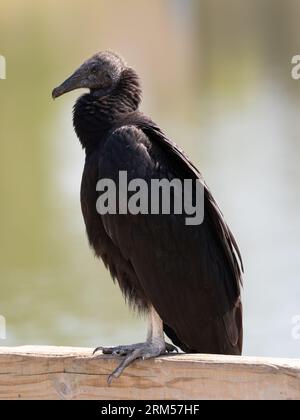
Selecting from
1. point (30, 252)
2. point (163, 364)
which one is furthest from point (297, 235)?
point (163, 364)

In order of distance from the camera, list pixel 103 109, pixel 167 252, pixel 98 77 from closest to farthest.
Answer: pixel 167 252 < pixel 103 109 < pixel 98 77

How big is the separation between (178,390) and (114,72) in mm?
1447

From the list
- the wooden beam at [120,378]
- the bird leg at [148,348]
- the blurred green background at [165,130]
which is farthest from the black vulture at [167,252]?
the blurred green background at [165,130]

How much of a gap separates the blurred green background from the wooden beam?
9.92 ft

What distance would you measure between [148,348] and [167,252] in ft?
1.15

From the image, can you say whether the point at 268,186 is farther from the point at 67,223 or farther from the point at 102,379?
the point at 102,379

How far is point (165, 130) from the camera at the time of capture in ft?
37.7

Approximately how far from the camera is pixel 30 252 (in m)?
8.10

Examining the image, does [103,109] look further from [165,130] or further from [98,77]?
[165,130]

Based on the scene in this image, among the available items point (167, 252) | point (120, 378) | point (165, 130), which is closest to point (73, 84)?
point (167, 252)

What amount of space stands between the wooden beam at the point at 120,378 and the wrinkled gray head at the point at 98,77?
46.4 inches

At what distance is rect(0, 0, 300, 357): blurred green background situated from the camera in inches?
268

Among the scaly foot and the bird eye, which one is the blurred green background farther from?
the scaly foot

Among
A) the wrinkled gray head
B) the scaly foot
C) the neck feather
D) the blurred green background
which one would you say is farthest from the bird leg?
the blurred green background
